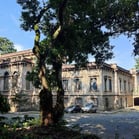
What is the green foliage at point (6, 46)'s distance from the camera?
227 ft

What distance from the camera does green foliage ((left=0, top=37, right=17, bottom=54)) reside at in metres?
69.1

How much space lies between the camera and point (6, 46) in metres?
70.9

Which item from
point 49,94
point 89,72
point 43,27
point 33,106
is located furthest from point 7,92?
point 49,94

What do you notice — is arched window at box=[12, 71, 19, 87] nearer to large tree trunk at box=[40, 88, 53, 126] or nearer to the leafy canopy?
the leafy canopy

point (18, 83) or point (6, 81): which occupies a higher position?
point (6, 81)

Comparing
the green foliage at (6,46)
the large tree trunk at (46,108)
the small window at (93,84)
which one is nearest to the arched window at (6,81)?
the small window at (93,84)

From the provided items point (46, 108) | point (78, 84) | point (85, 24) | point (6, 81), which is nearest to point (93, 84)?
point (78, 84)

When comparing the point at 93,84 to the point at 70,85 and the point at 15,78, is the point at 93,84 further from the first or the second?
the point at 15,78

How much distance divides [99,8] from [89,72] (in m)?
37.0

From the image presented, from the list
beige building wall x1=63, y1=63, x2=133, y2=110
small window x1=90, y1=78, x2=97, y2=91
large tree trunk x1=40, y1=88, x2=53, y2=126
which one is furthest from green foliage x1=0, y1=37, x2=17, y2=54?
large tree trunk x1=40, y1=88, x2=53, y2=126

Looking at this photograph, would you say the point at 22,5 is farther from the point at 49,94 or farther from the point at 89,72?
the point at 89,72

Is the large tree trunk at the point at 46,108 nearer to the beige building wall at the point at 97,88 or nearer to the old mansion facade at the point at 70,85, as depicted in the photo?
the beige building wall at the point at 97,88

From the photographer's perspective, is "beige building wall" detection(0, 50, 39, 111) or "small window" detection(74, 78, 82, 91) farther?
"small window" detection(74, 78, 82, 91)

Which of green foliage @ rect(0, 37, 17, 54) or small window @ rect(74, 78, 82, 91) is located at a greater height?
green foliage @ rect(0, 37, 17, 54)
